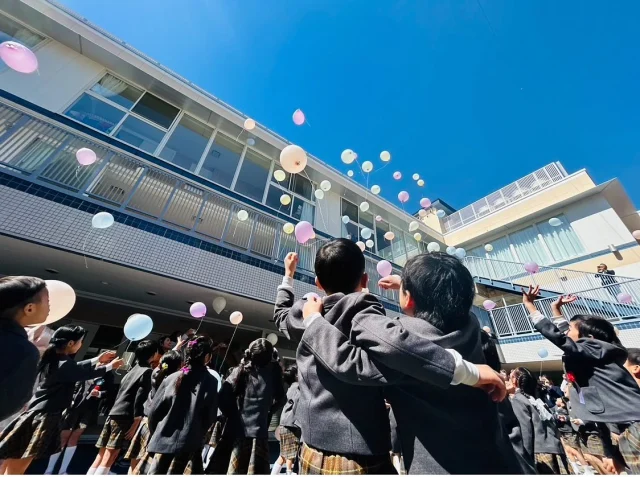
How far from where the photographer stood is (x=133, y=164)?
4.70m

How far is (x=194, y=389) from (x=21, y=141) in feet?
15.2

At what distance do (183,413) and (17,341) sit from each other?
1531 millimetres

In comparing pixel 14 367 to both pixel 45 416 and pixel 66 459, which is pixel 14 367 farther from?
pixel 66 459

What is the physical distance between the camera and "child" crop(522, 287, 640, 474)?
173 centimetres

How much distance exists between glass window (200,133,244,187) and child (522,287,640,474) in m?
7.49

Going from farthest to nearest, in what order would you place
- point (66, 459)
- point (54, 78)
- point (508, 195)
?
1. point (508, 195)
2. point (54, 78)
3. point (66, 459)

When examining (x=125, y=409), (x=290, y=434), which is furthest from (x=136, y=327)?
(x=290, y=434)

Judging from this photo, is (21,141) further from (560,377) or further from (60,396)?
(560,377)

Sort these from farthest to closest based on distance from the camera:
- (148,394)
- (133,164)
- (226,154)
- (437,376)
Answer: (226,154) < (133,164) < (148,394) < (437,376)

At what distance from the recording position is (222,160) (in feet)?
24.9

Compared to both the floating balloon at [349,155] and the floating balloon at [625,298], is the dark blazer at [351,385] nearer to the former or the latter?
the floating balloon at [349,155]

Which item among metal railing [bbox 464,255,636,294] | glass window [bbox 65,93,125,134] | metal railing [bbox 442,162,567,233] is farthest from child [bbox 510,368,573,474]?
metal railing [bbox 442,162,567,233]

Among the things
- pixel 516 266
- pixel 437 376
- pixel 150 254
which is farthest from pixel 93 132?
pixel 516 266

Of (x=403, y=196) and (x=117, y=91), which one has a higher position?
(x=117, y=91)
